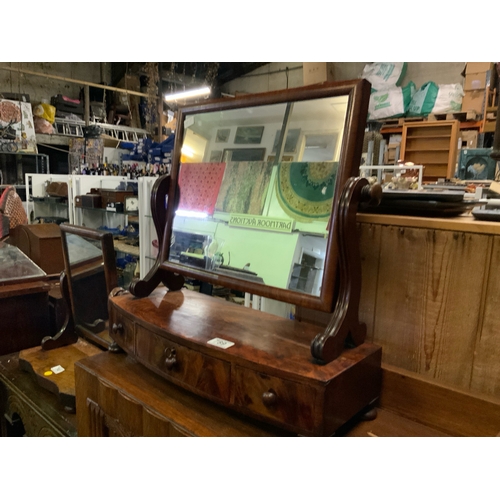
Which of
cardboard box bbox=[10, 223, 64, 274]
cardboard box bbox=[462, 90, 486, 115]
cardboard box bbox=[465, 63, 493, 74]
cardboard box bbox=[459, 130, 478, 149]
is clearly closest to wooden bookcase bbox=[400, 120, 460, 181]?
cardboard box bbox=[459, 130, 478, 149]

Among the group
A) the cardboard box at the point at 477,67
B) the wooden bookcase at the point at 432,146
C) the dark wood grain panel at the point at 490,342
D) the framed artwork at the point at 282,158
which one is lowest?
the dark wood grain panel at the point at 490,342

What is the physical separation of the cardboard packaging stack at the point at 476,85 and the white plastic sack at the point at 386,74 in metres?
0.79

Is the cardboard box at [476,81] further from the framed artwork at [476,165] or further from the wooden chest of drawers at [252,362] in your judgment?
the wooden chest of drawers at [252,362]

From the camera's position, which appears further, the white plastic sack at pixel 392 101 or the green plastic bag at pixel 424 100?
the white plastic sack at pixel 392 101

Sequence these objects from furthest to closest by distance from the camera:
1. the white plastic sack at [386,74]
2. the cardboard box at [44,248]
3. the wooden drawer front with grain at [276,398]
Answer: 1. the white plastic sack at [386,74]
2. the cardboard box at [44,248]
3. the wooden drawer front with grain at [276,398]

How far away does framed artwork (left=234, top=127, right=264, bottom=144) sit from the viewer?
108 cm

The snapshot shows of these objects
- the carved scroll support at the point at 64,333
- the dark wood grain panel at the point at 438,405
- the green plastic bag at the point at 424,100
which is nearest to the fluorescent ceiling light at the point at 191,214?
the dark wood grain panel at the point at 438,405

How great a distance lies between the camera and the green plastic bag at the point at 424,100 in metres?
4.74

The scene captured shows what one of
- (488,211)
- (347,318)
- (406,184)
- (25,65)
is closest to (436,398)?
(347,318)

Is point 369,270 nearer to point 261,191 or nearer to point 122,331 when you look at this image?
point 261,191

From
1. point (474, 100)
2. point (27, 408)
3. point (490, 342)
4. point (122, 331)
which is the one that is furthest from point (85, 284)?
point (474, 100)

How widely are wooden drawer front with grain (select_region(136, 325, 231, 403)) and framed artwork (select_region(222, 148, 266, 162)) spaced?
0.52 m

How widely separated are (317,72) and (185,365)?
2.91 meters

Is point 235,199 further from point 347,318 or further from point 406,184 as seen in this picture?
point 406,184
